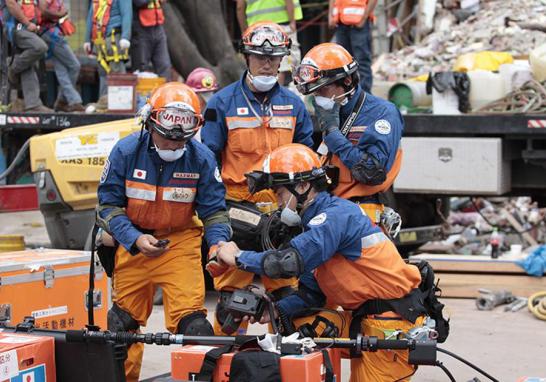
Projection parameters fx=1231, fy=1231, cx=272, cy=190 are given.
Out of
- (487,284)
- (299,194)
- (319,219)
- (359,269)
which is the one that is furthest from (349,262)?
(487,284)

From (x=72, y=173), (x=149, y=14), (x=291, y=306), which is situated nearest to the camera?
(x=291, y=306)

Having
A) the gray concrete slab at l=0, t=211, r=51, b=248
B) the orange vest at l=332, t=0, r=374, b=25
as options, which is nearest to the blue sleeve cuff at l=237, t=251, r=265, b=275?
the orange vest at l=332, t=0, r=374, b=25

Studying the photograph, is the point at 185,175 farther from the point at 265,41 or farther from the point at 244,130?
the point at 265,41

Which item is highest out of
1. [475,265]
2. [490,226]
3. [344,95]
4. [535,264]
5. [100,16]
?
[344,95]

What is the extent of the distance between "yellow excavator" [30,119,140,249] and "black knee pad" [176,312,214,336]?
3.78 meters

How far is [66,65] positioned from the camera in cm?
1362

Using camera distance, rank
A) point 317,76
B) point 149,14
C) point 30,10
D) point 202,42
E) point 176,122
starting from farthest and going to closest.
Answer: point 202,42
point 149,14
point 30,10
point 317,76
point 176,122

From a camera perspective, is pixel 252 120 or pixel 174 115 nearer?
pixel 174 115

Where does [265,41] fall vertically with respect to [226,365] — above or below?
above

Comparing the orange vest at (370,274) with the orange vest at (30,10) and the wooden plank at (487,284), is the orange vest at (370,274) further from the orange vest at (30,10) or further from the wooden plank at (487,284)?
the orange vest at (30,10)

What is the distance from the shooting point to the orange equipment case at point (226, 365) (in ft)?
17.4

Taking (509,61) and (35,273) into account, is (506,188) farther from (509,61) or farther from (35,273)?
(35,273)

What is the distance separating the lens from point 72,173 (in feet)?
33.9

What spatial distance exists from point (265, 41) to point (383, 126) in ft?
2.94
